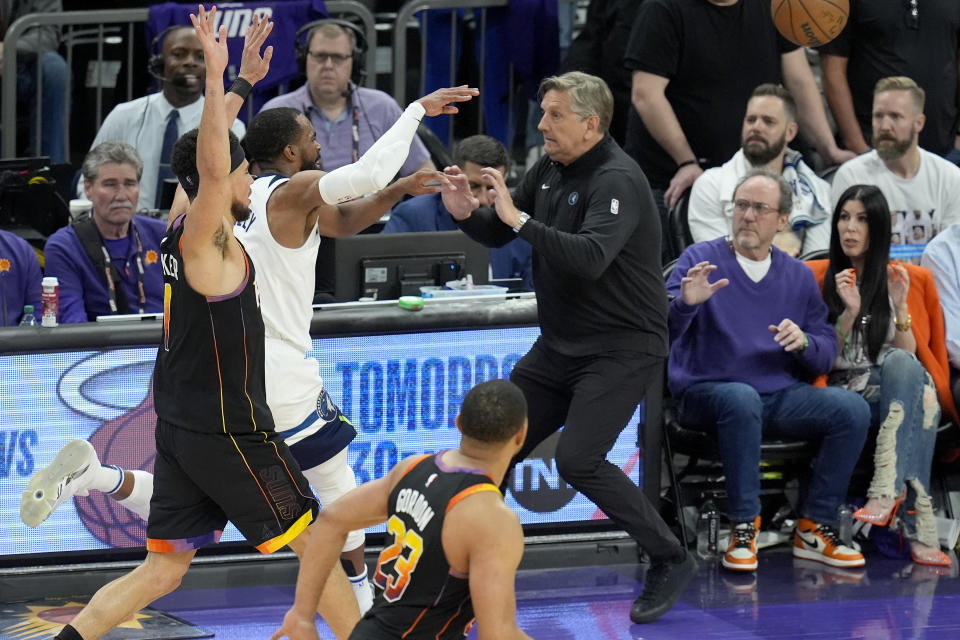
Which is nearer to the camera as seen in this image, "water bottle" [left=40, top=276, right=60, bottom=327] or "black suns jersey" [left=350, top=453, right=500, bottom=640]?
"black suns jersey" [left=350, top=453, right=500, bottom=640]

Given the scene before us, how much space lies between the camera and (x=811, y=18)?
28.9 feet

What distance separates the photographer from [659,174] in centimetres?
928

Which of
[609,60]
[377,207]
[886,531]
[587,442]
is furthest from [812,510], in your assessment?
[609,60]

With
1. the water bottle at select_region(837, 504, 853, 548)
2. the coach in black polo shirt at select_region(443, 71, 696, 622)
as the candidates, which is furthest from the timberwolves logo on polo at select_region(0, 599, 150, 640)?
the water bottle at select_region(837, 504, 853, 548)

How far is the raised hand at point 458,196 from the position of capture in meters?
6.27

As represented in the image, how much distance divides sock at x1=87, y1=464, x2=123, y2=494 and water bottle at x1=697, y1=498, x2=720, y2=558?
9.45 ft

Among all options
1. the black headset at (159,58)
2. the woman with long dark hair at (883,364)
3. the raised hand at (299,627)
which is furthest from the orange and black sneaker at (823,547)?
the black headset at (159,58)

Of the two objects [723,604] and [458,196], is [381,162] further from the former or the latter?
[723,604]

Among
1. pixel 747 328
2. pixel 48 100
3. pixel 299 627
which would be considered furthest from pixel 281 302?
pixel 48 100

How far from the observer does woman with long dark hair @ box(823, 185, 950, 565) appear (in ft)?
25.1

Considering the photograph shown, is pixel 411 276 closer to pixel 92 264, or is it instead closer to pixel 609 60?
pixel 92 264

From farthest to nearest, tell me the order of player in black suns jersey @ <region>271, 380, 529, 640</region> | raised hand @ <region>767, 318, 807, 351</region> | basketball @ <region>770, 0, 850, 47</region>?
basketball @ <region>770, 0, 850, 47</region> < raised hand @ <region>767, 318, 807, 351</region> < player in black suns jersey @ <region>271, 380, 529, 640</region>

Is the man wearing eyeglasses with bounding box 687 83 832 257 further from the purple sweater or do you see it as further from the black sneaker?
the black sneaker

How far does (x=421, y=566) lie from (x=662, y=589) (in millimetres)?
2461
